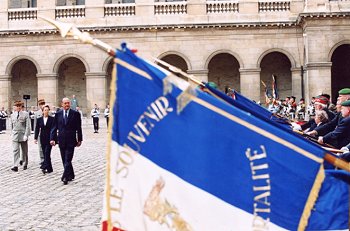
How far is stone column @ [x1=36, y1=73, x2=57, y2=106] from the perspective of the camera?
113ft

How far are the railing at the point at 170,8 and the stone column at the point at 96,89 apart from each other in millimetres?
5168

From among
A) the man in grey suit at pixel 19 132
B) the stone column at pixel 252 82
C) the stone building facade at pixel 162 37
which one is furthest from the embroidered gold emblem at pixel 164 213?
the stone column at pixel 252 82

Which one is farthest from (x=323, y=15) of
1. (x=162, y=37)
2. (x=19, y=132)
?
(x=19, y=132)

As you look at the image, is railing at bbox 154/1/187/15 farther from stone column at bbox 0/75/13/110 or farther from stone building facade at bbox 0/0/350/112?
stone column at bbox 0/75/13/110

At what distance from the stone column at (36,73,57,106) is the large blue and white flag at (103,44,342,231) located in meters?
30.7

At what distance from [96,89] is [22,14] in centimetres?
680

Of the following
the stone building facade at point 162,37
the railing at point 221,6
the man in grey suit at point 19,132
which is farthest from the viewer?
the railing at point 221,6

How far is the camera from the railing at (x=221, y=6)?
33.9 metres

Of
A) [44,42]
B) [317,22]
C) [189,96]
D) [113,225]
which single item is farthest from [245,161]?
[44,42]

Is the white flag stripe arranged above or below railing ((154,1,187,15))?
below

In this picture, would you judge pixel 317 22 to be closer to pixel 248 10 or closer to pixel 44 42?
pixel 248 10

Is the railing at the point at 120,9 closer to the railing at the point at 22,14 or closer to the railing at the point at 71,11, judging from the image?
the railing at the point at 71,11

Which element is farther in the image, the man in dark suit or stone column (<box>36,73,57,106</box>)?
stone column (<box>36,73,57,106</box>)

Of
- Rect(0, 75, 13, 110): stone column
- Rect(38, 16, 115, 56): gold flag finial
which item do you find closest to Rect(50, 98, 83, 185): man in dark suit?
Rect(38, 16, 115, 56): gold flag finial
